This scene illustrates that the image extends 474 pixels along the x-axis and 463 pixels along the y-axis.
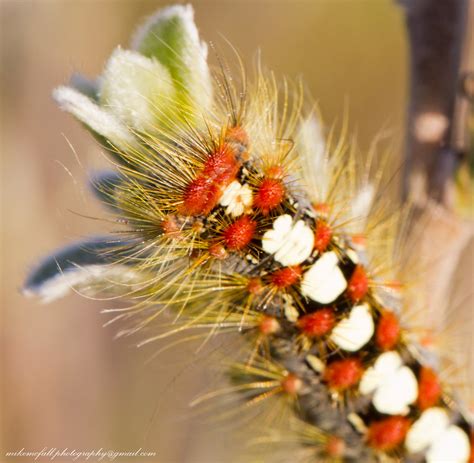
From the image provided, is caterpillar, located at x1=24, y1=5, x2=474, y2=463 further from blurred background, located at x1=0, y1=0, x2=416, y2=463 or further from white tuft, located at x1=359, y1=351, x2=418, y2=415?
blurred background, located at x1=0, y1=0, x2=416, y2=463

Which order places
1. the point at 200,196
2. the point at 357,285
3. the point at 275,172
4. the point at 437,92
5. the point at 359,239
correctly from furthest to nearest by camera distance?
the point at 437,92 < the point at 359,239 < the point at 357,285 < the point at 275,172 < the point at 200,196

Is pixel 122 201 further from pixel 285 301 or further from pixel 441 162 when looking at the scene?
pixel 441 162

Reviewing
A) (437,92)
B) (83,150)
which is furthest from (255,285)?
(83,150)

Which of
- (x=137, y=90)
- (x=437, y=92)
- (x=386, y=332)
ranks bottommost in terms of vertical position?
(x=386, y=332)

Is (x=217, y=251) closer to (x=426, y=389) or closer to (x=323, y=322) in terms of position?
(x=323, y=322)

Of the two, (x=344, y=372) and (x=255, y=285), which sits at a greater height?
(x=255, y=285)

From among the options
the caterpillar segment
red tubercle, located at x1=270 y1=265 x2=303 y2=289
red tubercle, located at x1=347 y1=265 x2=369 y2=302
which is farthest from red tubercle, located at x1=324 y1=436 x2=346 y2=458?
red tubercle, located at x1=270 y1=265 x2=303 y2=289

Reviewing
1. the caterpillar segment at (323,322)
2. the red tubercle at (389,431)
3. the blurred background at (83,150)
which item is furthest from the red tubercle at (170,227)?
the blurred background at (83,150)
